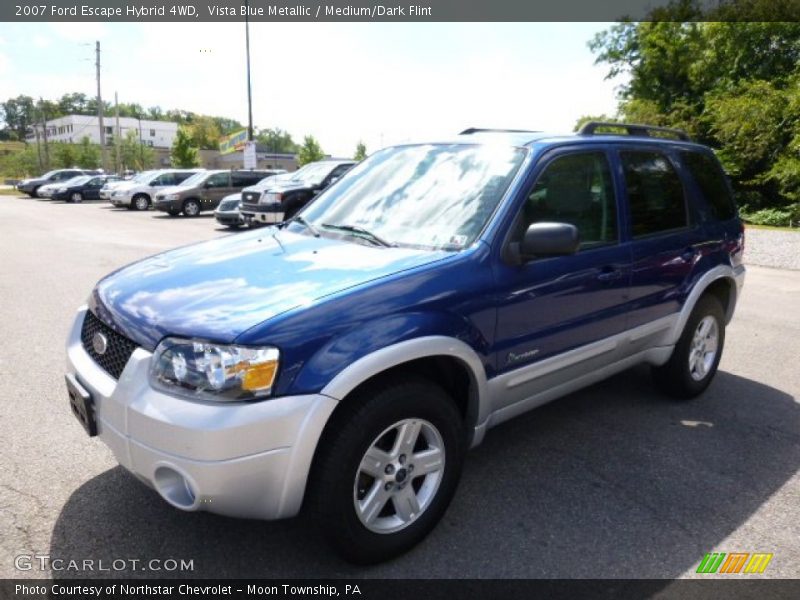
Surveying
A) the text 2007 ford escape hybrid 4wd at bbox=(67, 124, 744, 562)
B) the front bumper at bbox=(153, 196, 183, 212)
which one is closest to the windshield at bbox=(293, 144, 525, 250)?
the text 2007 ford escape hybrid 4wd at bbox=(67, 124, 744, 562)

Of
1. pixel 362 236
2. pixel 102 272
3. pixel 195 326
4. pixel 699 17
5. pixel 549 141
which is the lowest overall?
pixel 102 272

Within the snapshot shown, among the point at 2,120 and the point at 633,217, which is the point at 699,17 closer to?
the point at 633,217

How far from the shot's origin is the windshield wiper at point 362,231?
3.15 m

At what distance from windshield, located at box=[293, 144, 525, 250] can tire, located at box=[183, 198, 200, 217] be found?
60.9 feet

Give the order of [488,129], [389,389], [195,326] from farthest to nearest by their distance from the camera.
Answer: [488,129], [389,389], [195,326]

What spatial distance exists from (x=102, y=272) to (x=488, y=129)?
7.35m

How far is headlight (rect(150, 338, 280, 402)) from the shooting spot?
7.39 feet

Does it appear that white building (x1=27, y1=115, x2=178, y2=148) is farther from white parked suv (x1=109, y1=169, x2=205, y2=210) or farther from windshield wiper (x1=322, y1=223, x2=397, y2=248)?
windshield wiper (x1=322, y1=223, x2=397, y2=248)

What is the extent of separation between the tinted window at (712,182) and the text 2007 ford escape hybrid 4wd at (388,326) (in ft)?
1.09

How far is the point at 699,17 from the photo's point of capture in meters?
26.4

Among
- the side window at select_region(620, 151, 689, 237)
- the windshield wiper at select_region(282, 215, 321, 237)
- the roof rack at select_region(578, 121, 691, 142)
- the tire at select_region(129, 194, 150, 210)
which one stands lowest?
the tire at select_region(129, 194, 150, 210)

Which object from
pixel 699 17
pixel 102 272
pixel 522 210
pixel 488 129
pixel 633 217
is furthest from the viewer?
pixel 699 17

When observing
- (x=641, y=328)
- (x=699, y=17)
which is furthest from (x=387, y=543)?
(x=699, y=17)

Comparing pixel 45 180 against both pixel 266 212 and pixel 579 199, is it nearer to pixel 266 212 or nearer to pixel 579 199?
pixel 266 212
